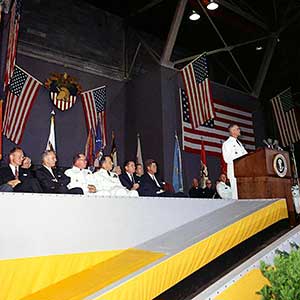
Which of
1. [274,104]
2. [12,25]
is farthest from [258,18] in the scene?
[12,25]

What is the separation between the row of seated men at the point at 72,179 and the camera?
3.37 metres

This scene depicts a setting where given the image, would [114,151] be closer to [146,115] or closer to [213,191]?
[146,115]

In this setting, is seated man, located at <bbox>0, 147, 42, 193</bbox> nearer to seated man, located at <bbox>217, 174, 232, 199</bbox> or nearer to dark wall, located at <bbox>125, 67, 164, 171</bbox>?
seated man, located at <bbox>217, 174, 232, 199</bbox>

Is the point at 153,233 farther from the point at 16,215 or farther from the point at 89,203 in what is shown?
the point at 16,215

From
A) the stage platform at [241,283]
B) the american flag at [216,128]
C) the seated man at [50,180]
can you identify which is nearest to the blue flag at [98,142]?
the american flag at [216,128]

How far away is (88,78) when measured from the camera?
8039 millimetres

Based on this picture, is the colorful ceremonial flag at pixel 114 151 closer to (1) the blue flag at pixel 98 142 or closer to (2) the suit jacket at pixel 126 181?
(1) the blue flag at pixel 98 142

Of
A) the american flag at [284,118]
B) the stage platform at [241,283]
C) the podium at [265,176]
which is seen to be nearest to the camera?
the stage platform at [241,283]

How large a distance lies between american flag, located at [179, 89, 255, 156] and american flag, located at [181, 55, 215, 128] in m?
0.55

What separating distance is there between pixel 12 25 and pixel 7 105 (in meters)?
1.72

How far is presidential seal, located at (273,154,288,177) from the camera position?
341 centimetres

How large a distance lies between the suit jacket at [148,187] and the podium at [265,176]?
139cm

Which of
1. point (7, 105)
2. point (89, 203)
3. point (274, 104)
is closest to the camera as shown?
point (89, 203)

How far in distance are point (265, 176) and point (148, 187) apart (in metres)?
1.86
